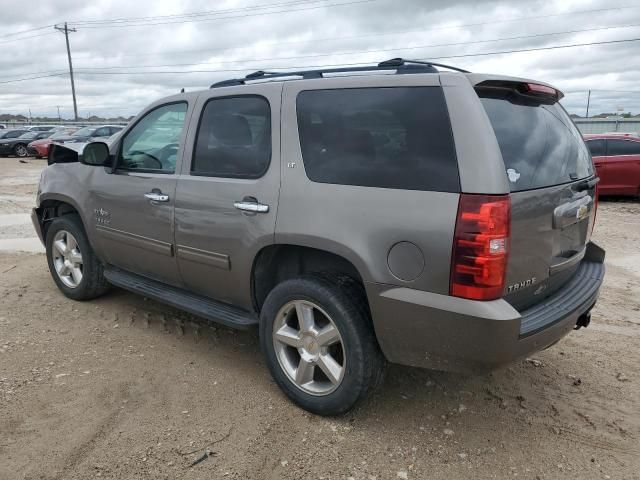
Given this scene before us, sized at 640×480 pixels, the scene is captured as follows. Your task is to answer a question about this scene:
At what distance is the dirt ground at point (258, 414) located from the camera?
2676 mm

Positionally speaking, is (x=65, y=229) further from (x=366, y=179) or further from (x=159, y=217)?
(x=366, y=179)

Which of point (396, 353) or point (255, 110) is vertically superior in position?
point (255, 110)

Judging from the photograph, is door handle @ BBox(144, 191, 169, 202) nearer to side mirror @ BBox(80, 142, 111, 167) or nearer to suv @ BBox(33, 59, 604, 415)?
suv @ BBox(33, 59, 604, 415)

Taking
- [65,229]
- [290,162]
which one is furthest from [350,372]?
[65,229]

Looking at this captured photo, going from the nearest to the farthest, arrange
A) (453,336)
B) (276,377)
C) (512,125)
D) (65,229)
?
(453,336) < (512,125) < (276,377) < (65,229)

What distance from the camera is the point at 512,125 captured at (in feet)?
8.71

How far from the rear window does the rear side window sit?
10.7 inches

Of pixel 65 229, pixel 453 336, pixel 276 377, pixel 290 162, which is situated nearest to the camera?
pixel 453 336

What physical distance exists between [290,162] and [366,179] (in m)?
0.54

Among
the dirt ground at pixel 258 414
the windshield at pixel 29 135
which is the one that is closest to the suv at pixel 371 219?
the dirt ground at pixel 258 414

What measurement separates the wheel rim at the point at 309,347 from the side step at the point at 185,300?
278 mm

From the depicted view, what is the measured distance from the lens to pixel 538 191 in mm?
2588

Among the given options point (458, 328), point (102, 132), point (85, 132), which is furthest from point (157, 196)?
point (85, 132)

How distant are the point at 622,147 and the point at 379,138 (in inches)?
423
